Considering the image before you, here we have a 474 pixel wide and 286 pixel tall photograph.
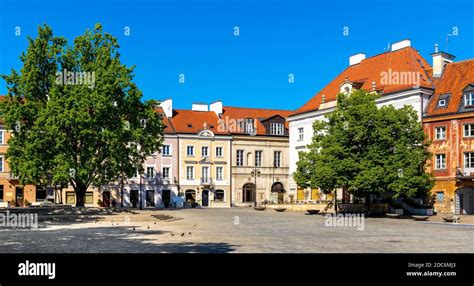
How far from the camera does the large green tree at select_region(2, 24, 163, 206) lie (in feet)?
130

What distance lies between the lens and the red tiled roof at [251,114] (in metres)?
72.2

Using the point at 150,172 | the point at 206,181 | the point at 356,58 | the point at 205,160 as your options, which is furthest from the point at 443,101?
the point at 150,172

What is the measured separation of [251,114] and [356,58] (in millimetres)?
19250

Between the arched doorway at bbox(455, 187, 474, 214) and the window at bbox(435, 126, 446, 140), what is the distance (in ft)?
14.8

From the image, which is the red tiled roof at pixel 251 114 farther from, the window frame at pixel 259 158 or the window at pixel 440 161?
the window at pixel 440 161

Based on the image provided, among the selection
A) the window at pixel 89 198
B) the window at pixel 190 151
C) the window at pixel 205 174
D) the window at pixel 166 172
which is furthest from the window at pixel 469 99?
the window at pixel 89 198

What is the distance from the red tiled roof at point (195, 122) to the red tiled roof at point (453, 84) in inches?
1136

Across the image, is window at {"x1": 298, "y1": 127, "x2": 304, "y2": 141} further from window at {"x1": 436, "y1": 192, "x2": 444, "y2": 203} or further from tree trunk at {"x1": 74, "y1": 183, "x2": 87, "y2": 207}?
tree trunk at {"x1": 74, "y1": 183, "x2": 87, "y2": 207}

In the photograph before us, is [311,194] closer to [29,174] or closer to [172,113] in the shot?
[172,113]

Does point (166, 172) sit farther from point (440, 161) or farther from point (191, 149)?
point (440, 161)

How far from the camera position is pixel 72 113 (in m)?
39.0

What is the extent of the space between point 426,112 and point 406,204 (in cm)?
819

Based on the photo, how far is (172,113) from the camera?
70.4m
